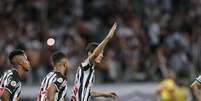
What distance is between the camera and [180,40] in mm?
20672

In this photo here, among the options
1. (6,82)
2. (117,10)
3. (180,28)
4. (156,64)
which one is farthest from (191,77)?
(6,82)

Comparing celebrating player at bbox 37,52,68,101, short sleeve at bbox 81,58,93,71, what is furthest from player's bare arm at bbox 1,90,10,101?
short sleeve at bbox 81,58,93,71

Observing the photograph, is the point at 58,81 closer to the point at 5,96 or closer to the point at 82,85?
the point at 82,85

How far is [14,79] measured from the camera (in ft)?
38.5

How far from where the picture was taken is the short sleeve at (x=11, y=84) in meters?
11.6

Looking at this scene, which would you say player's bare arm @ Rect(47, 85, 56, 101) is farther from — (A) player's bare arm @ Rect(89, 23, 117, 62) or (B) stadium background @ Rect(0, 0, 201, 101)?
(B) stadium background @ Rect(0, 0, 201, 101)

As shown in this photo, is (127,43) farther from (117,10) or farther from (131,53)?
(117,10)

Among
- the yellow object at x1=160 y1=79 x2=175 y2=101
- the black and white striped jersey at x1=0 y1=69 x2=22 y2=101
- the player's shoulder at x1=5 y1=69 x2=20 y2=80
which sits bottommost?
the black and white striped jersey at x1=0 y1=69 x2=22 y2=101

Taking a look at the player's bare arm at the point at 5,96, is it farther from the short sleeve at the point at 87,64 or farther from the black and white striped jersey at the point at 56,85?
the short sleeve at the point at 87,64

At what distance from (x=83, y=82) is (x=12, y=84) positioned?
1.34 m

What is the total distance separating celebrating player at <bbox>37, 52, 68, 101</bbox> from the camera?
11844mm

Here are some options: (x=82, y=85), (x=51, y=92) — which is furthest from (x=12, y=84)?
(x=82, y=85)

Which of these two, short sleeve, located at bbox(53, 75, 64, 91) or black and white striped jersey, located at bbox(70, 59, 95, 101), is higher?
black and white striped jersey, located at bbox(70, 59, 95, 101)

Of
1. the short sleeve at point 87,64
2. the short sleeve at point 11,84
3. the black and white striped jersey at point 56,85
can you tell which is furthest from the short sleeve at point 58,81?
the short sleeve at point 87,64
